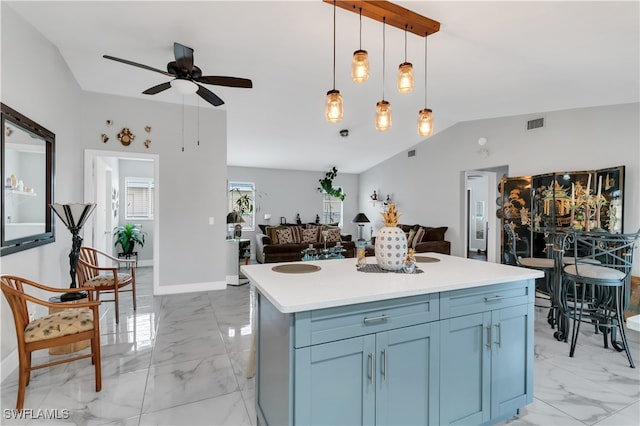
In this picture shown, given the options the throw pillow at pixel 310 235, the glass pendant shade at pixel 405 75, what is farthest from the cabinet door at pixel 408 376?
the throw pillow at pixel 310 235

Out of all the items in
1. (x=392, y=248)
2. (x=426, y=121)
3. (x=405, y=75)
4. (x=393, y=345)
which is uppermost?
(x=405, y=75)

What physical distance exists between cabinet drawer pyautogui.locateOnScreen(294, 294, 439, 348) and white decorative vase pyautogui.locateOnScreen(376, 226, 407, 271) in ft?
1.23

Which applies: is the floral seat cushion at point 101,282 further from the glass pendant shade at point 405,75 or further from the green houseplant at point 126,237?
the glass pendant shade at point 405,75

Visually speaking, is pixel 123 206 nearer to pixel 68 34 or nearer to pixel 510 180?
pixel 68 34

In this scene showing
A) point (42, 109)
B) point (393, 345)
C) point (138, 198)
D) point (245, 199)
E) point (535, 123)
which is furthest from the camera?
point (245, 199)

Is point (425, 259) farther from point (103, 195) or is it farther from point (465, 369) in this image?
point (103, 195)

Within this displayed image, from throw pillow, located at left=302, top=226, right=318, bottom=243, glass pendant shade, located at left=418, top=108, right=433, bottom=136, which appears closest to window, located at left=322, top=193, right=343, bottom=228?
throw pillow, located at left=302, top=226, right=318, bottom=243

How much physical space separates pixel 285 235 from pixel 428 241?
3041 millimetres

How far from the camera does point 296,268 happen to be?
2062 millimetres

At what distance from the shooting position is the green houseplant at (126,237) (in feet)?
20.5

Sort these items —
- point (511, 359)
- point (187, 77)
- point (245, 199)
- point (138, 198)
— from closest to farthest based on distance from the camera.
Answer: point (511, 359), point (187, 77), point (138, 198), point (245, 199)

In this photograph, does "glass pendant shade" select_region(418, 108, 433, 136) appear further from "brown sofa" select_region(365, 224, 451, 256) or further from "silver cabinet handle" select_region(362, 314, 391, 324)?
"brown sofa" select_region(365, 224, 451, 256)

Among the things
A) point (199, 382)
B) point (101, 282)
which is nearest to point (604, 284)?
point (199, 382)

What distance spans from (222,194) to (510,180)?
15.1ft
